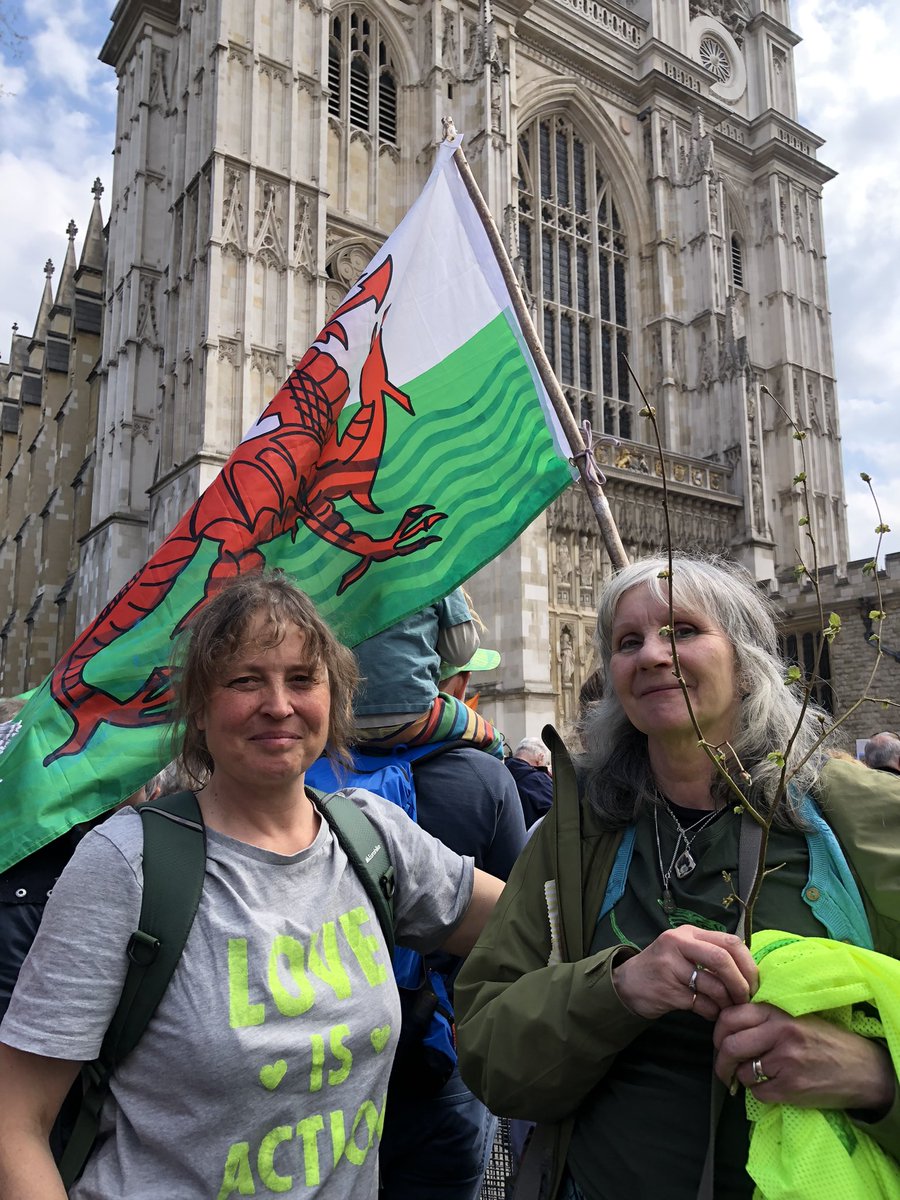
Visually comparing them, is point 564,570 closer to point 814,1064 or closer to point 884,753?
point 884,753

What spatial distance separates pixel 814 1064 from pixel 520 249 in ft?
65.5

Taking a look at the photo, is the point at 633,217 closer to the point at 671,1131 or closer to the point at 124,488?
the point at 124,488

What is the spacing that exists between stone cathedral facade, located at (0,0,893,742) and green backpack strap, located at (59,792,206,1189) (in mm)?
12470

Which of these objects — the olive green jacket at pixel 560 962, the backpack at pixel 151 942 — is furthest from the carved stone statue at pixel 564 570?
the backpack at pixel 151 942

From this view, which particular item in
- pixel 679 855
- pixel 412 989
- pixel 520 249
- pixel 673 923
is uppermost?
pixel 520 249

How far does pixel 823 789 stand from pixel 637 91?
23.7 metres

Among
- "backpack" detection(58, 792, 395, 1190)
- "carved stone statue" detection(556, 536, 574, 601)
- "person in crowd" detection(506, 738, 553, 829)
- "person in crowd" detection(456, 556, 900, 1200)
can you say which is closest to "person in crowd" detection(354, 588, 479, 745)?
"person in crowd" detection(456, 556, 900, 1200)

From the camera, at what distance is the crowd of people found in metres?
1.22

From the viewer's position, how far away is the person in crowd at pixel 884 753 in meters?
4.58

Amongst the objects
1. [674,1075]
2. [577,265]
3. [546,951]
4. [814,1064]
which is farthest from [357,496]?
[577,265]

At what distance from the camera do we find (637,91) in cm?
2142

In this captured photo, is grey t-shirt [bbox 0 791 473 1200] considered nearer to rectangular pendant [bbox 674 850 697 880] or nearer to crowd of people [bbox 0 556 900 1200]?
crowd of people [bbox 0 556 900 1200]

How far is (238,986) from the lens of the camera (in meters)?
1.37

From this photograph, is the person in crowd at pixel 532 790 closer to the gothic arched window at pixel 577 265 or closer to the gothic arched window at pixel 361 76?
the gothic arched window at pixel 577 265
